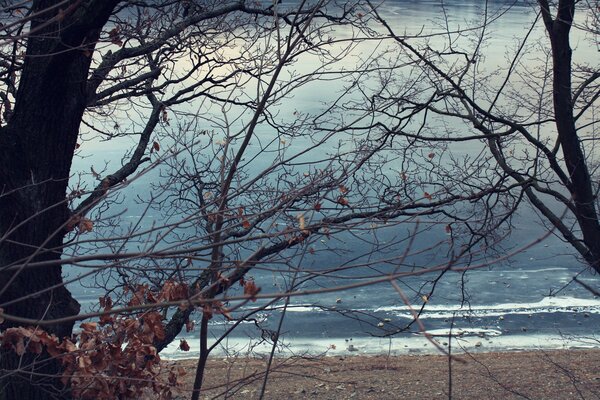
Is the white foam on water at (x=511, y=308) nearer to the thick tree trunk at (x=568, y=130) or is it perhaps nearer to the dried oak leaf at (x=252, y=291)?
the thick tree trunk at (x=568, y=130)

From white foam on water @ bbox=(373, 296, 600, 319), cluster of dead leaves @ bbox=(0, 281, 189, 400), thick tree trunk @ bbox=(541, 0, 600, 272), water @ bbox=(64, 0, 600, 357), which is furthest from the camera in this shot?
white foam on water @ bbox=(373, 296, 600, 319)

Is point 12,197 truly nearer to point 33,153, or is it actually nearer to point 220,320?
point 33,153

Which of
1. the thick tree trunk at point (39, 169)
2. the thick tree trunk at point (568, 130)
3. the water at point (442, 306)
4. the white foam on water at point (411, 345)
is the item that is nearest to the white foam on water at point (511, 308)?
the water at point (442, 306)

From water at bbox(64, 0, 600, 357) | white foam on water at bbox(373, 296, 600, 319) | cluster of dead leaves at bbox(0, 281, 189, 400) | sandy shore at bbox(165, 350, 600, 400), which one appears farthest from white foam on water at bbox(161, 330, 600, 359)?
cluster of dead leaves at bbox(0, 281, 189, 400)

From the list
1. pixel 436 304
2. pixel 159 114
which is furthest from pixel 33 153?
pixel 436 304

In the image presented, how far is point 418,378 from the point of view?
1079 cm

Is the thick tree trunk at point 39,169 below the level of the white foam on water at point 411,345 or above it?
above

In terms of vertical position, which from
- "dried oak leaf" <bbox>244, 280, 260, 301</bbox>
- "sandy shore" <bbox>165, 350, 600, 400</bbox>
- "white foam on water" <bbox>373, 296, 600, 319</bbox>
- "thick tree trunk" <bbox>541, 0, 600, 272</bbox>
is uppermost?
"thick tree trunk" <bbox>541, 0, 600, 272</bbox>

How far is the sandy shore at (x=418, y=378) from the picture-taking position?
1013 centimetres

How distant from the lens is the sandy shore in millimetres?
10133

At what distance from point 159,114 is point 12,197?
3.09m

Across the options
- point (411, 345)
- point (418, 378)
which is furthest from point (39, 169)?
point (411, 345)

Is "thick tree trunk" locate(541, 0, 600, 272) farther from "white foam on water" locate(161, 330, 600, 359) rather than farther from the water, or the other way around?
"white foam on water" locate(161, 330, 600, 359)

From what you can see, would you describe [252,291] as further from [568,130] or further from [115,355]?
[568,130]
